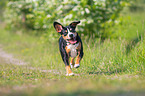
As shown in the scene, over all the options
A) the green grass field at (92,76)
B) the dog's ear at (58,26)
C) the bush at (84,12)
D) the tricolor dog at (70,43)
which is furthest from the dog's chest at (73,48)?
the bush at (84,12)

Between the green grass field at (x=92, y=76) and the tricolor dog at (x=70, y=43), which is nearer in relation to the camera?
the green grass field at (x=92, y=76)

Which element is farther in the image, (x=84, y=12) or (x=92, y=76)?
(x=84, y=12)

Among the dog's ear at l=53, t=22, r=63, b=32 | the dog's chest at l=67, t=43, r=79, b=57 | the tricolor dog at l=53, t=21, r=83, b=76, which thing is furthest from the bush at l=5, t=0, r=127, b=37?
the dog's chest at l=67, t=43, r=79, b=57

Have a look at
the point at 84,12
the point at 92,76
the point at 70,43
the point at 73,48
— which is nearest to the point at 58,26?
the point at 70,43

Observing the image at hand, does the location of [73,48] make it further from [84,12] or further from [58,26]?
[84,12]

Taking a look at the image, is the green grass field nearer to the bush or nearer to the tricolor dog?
the tricolor dog

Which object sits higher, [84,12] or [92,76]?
[84,12]

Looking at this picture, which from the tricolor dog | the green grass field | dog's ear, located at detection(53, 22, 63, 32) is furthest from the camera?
dog's ear, located at detection(53, 22, 63, 32)

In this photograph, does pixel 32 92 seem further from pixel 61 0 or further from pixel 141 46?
pixel 61 0

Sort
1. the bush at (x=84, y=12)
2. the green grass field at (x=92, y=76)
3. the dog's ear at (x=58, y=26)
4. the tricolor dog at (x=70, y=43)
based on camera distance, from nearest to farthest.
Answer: the green grass field at (x=92, y=76)
the tricolor dog at (x=70, y=43)
the dog's ear at (x=58, y=26)
the bush at (x=84, y=12)

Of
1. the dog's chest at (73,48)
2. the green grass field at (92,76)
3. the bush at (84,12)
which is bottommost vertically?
the green grass field at (92,76)

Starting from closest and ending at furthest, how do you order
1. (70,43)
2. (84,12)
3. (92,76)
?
(70,43) → (92,76) → (84,12)

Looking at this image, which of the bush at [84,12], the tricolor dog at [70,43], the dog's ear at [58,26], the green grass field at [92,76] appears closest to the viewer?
the green grass field at [92,76]

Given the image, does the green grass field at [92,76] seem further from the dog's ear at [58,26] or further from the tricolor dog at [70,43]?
the dog's ear at [58,26]
